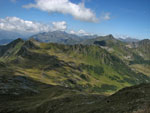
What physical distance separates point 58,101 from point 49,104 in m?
4.12

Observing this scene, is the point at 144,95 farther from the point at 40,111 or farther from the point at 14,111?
the point at 14,111

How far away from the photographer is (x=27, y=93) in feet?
390

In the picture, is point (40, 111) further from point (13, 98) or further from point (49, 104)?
point (13, 98)

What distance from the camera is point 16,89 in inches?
4850

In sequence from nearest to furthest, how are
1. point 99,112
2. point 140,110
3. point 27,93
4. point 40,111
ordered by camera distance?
1. point 140,110
2. point 99,112
3. point 40,111
4. point 27,93

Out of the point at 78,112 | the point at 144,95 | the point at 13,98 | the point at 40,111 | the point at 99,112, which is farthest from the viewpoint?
the point at 13,98

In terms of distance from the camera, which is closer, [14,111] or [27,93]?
[14,111]

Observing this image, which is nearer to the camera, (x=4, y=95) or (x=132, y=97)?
(x=132, y=97)

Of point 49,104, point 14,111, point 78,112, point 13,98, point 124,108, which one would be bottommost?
point 13,98

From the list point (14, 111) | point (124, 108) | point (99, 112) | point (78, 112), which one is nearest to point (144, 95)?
point (124, 108)

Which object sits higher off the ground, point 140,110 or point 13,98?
point 140,110

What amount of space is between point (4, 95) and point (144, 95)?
99.4 metres

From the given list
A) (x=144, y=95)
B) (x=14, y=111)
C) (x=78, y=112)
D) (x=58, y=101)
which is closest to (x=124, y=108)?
(x=144, y=95)

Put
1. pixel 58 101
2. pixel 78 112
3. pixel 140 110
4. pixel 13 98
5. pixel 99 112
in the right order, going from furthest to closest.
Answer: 1. pixel 13 98
2. pixel 58 101
3. pixel 78 112
4. pixel 99 112
5. pixel 140 110
